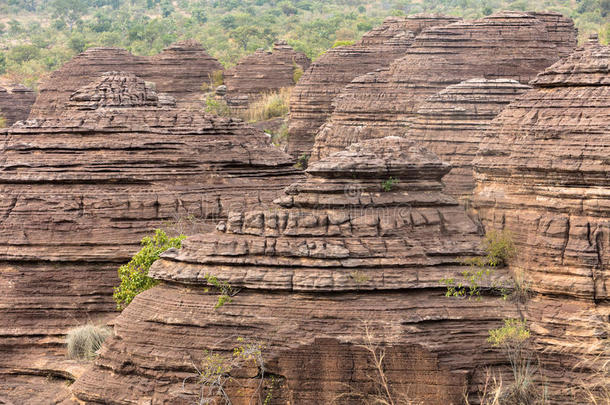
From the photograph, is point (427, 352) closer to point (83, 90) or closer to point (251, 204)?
point (251, 204)

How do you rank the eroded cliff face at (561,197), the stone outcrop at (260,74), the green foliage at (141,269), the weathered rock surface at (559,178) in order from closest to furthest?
1. the eroded cliff face at (561,197)
2. the weathered rock surface at (559,178)
3. the green foliage at (141,269)
4. the stone outcrop at (260,74)

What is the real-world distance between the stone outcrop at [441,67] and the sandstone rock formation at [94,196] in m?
11.8

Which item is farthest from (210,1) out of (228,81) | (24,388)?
(24,388)

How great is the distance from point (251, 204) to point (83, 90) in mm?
8047

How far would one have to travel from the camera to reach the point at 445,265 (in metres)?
17.9

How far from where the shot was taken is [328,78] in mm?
48062

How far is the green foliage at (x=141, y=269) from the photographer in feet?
68.9

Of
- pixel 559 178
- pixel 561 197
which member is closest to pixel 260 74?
pixel 559 178

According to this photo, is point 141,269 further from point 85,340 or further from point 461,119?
point 461,119

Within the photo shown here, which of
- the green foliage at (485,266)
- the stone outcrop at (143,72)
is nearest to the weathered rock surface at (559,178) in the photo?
the green foliage at (485,266)

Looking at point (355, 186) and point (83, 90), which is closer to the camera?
point (355, 186)

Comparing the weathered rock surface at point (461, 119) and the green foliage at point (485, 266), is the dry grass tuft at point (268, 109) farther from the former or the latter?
the green foliage at point (485, 266)

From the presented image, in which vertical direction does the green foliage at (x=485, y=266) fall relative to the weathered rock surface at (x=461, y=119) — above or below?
below

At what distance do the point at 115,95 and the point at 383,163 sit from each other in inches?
496
